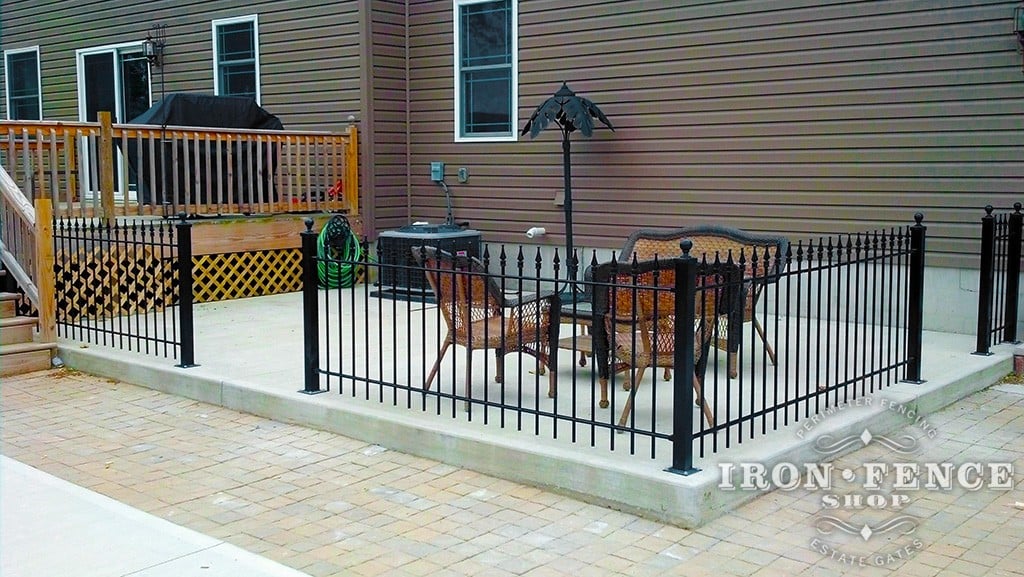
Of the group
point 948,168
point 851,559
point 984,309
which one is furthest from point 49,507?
point 948,168

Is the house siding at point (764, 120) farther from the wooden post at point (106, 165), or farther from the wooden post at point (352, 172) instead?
the wooden post at point (106, 165)

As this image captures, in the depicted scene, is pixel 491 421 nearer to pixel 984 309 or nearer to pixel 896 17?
pixel 984 309

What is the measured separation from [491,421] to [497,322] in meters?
0.67

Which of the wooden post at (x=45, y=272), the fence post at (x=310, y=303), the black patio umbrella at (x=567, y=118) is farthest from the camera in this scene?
the black patio umbrella at (x=567, y=118)

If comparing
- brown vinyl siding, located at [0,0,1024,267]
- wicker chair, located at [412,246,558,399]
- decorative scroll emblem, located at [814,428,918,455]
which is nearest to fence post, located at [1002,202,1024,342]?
brown vinyl siding, located at [0,0,1024,267]

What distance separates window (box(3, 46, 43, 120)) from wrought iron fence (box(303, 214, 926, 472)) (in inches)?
468

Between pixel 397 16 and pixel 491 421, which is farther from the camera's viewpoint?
pixel 397 16

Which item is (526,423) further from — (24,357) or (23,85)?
(23,85)

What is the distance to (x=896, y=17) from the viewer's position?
8.20 meters

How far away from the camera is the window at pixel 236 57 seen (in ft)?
43.0

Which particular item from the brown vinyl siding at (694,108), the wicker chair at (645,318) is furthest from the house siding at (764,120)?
the wicker chair at (645,318)

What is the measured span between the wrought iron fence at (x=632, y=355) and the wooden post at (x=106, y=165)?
3.78 m

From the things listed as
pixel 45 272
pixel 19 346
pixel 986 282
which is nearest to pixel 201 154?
pixel 45 272

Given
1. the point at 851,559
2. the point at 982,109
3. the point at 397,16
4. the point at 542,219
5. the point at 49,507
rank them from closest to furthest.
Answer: the point at 851,559, the point at 49,507, the point at 982,109, the point at 542,219, the point at 397,16
